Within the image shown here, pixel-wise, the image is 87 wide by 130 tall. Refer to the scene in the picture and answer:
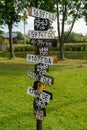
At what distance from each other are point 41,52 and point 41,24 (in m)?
0.49

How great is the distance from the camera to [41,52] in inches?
242

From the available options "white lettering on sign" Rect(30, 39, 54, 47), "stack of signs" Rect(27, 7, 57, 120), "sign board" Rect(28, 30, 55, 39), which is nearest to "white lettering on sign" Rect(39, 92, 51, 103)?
"stack of signs" Rect(27, 7, 57, 120)

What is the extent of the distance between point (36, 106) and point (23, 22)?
26.9 m

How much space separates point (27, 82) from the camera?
13.8 metres

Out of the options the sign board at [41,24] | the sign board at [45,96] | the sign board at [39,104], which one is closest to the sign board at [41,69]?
the sign board at [45,96]

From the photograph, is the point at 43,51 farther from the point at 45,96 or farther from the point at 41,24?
the point at 45,96

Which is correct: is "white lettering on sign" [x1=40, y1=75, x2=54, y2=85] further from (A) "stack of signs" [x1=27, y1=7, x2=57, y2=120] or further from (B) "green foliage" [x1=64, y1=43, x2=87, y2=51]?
(B) "green foliage" [x1=64, y1=43, x2=87, y2=51]

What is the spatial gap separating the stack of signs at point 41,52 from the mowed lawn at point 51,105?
2.20 metres

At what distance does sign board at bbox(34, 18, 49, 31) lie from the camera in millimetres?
6125

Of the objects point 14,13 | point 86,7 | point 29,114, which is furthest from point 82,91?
point 14,13

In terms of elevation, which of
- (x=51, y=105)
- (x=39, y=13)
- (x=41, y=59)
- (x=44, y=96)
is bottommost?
(x=51, y=105)

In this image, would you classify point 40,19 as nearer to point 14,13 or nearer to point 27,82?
point 27,82

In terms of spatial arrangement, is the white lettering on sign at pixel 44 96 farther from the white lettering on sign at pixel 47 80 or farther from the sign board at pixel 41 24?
the sign board at pixel 41 24

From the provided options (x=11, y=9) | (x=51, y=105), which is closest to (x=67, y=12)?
(x=11, y=9)
